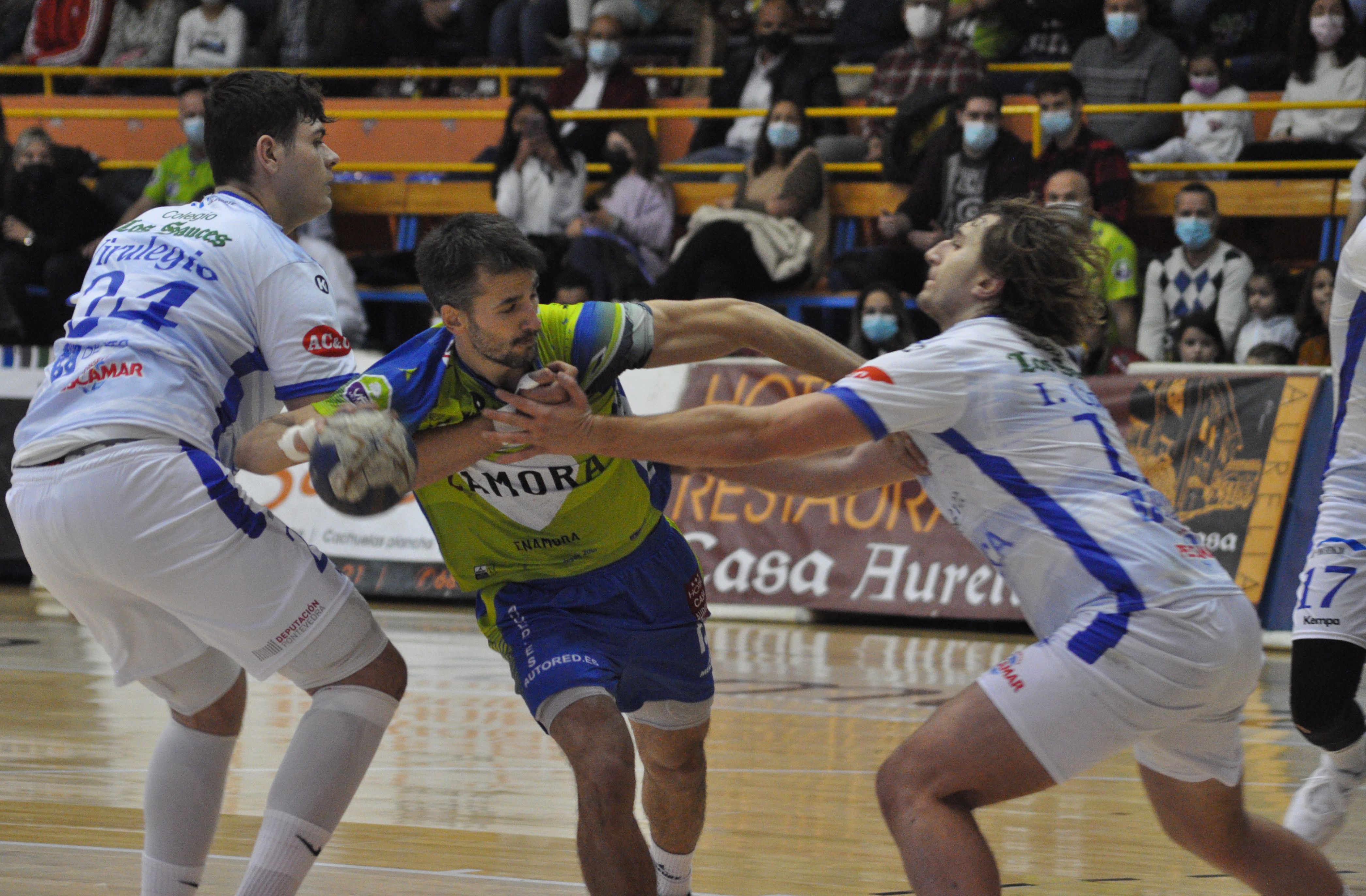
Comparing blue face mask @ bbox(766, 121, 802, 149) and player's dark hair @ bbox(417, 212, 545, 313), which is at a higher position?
player's dark hair @ bbox(417, 212, 545, 313)

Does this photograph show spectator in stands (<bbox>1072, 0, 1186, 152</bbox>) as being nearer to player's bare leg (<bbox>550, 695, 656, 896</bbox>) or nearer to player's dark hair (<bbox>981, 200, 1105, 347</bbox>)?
player's dark hair (<bbox>981, 200, 1105, 347</bbox>)

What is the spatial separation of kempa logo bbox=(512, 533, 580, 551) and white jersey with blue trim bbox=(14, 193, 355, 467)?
0.68 metres

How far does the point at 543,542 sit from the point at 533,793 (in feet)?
6.29

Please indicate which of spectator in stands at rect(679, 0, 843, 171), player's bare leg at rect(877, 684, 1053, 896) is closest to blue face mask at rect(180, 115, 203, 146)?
spectator in stands at rect(679, 0, 843, 171)

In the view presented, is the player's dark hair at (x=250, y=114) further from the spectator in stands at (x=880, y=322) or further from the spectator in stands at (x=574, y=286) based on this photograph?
the spectator in stands at (x=574, y=286)

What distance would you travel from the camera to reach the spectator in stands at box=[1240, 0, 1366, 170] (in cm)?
1146

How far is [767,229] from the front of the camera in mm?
11914

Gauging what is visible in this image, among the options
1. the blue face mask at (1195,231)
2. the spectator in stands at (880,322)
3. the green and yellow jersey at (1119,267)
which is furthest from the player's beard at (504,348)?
the blue face mask at (1195,231)

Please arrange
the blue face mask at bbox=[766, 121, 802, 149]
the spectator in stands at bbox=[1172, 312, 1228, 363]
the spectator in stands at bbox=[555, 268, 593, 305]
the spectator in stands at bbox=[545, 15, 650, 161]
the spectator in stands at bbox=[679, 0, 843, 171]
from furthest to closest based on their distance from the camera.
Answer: the spectator in stands at bbox=[545, 15, 650, 161]
the spectator in stands at bbox=[679, 0, 843, 171]
the blue face mask at bbox=[766, 121, 802, 149]
the spectator in stands at bbox=[555, 268, 593, 305]
the spectator in stands at bbox=[1172, 312, 1228, 363]

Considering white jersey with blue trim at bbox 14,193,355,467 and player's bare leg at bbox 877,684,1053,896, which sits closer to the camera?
player's bare leg at bbox 877,684,1053,896

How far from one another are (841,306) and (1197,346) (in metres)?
2.62

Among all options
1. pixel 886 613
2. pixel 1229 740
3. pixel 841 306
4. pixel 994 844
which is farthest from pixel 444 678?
pixel 1229 740

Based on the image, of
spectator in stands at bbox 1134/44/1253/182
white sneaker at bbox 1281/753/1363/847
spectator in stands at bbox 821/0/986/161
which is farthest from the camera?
spectator in stands at bbox 821/0/986/161

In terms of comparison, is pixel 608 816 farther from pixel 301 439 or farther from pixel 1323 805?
pixel 1323 805
